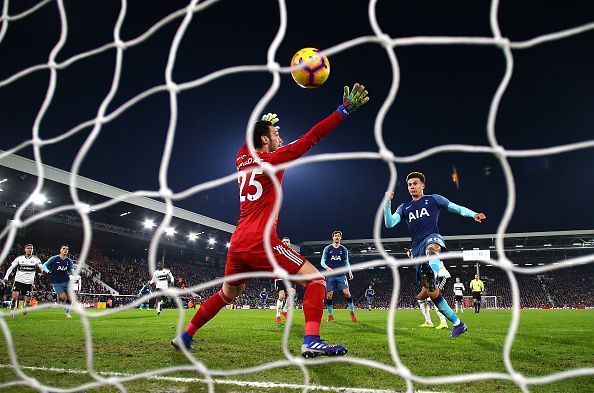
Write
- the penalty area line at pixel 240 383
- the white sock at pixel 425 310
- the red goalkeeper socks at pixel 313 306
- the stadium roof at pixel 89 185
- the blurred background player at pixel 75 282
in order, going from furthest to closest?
the stadium roof at pixel 89 185
the white sock at pixel 425 310
the red goalkeeper socks at pixel 313 306
the penalty area line at pixel 240 383
the blurred background player at pixel 75 282

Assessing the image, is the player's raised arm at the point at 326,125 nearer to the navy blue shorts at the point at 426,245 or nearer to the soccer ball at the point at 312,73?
the soccer ball at the point at 312,73

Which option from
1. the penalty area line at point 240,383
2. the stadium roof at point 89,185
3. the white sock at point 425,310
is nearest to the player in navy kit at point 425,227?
the white sock at point 425,310

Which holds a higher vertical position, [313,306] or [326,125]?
[326,125]

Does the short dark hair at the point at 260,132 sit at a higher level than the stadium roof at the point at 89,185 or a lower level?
lower

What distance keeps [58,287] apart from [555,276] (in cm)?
4580

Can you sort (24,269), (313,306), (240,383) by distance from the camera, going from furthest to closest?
(24,269)
(313,306)
(240,383)

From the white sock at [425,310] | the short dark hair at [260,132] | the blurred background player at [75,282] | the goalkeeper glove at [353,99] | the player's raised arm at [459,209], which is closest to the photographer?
the blurred background player at [75,282]

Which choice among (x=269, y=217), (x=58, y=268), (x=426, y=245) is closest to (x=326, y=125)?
(x=269, y=217)

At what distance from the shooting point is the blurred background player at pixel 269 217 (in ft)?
10.9

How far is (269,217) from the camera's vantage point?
3.66 m

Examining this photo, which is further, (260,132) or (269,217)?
(260,132)

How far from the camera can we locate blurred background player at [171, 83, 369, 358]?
333 centimetres

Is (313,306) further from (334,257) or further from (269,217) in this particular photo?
(334,257)

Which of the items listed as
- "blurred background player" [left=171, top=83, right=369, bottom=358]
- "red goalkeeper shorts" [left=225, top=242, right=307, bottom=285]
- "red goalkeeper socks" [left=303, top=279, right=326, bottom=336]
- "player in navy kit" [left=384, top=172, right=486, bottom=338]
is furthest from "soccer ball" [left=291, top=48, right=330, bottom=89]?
"player in navy kit" [left=384, top=172, right=486, bottom=338]
